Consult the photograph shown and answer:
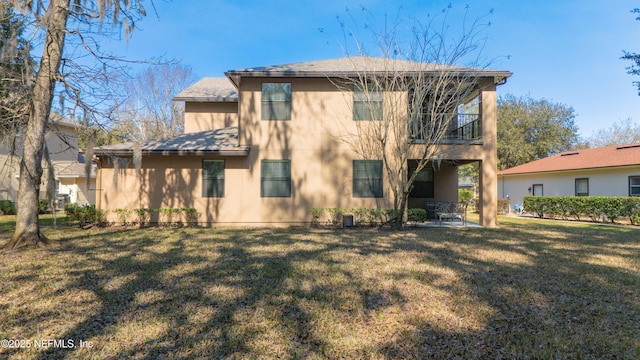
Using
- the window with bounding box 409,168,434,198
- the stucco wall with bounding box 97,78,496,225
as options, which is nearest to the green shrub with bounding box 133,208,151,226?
the stucco wall with bounding box 97,78,496,225

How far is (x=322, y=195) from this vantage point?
1194cm

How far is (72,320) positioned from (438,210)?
39.7 feet

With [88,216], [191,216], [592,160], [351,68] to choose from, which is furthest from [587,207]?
[88,216]

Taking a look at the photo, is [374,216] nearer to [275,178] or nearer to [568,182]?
[275,178]

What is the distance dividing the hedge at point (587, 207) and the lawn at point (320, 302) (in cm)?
888

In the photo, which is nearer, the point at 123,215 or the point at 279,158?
the point at 123,215

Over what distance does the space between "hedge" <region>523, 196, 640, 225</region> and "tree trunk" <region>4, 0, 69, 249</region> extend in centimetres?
2094

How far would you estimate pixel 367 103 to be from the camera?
38.1 ft

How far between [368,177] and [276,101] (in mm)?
4454

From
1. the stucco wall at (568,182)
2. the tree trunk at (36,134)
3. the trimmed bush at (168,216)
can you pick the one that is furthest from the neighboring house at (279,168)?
the stucco wall at (568,182)

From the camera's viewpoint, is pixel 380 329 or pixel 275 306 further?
pixel 275 306

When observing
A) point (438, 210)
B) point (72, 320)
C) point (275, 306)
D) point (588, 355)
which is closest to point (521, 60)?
point (438, 210)

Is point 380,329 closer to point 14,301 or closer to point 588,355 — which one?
point 588,355

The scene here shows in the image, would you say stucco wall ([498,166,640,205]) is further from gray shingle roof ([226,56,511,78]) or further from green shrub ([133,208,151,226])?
green shrub ([133,208,151,226])
